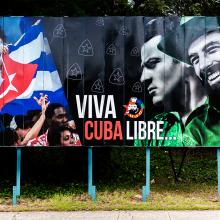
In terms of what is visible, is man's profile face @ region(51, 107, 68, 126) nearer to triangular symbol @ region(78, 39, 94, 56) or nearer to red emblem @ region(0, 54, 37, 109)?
red emblem @ region(0, 54, 37, 109)

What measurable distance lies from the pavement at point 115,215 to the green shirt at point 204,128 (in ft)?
3.86

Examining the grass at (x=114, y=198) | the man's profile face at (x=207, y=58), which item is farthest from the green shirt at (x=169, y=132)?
the grass at (x=114, y=198)

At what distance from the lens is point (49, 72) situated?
7961 millimetres

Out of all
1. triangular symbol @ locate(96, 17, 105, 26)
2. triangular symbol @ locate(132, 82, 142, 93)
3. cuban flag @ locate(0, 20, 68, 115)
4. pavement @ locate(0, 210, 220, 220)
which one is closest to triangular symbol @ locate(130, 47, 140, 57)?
triangular symbol @ locate(132, 82, 142, 93)

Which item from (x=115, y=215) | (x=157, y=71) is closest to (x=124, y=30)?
(x=157, y=71)

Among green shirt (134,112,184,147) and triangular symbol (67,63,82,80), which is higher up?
triangular symbol (67,63,82,80)

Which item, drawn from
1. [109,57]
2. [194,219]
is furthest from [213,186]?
[109,57]

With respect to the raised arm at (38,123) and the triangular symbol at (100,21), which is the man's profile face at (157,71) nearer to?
the triangular symbol at (100,21)

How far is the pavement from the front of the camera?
23.0 ft

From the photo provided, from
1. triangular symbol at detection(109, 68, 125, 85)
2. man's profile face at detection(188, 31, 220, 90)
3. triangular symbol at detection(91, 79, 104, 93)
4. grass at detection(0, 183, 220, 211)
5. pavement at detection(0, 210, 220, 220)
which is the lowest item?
pavement at detection(0, 210, 220, 220)

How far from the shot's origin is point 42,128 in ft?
26.1

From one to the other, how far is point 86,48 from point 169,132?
5.94ft

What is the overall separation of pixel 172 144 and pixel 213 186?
6.10 feet

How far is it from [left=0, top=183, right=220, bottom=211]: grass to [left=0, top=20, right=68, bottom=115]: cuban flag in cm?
142
